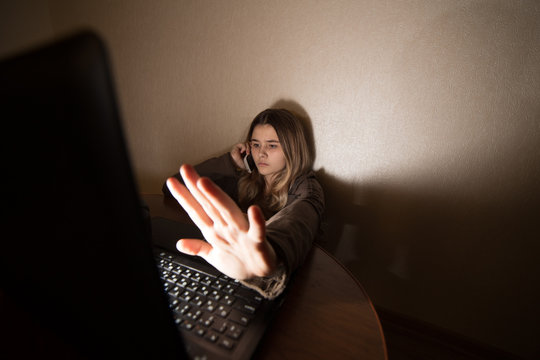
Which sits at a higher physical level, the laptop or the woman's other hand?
the laptop

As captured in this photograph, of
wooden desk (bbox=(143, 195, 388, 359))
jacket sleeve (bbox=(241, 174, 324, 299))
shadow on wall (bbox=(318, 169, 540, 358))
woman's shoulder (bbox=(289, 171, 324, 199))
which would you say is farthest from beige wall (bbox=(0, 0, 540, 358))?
wooden desk (bbox=(143, 195, 388, 359))

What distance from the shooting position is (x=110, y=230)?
14cm

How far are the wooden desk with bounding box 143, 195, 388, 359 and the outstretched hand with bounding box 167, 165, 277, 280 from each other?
98 millimetres

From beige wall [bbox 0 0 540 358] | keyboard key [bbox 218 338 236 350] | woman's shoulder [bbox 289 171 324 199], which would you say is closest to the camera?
keyboard key [bbox 218 338 236 350]

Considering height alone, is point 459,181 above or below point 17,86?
below

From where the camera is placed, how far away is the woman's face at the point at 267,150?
0.91 m

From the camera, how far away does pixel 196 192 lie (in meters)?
0.39

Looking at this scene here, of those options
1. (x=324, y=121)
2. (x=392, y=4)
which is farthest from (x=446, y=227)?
(x=392, y=4)

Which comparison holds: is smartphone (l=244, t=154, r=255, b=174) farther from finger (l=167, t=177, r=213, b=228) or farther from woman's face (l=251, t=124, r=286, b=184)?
finger (l=167, t=177, r=213, b=228)

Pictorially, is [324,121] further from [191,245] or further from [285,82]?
[191,245]

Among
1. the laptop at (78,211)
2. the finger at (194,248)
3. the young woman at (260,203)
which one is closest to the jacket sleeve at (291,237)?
the young woman at (260,203)

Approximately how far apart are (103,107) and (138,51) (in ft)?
4.75

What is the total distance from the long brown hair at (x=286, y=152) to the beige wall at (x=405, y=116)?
9 cm

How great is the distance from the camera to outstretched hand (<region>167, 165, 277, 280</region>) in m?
0.38
